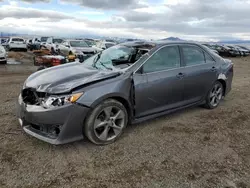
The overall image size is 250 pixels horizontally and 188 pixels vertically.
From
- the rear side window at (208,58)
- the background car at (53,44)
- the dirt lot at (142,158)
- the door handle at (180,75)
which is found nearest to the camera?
the dirt lot at (142,158)

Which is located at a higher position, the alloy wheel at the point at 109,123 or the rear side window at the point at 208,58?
the rear side window at the point at 208,58

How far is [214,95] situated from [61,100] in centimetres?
360

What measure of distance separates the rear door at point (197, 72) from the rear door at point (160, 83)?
190 mm

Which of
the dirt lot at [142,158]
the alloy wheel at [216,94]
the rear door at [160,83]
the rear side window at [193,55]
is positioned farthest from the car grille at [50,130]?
the alloy wheel at [216,94]

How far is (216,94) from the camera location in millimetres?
5504

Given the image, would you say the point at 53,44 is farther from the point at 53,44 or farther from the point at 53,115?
the point at 53,115

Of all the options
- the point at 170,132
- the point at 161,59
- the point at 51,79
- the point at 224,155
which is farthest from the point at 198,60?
the point at 51,79

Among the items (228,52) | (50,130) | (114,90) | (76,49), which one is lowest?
(228,52)

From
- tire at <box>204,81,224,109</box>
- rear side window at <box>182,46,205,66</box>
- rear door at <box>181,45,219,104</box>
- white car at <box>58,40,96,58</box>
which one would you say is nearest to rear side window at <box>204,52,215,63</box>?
rear door at <box>181,45,219,104</box>

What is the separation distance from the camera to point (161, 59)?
14.0 feet

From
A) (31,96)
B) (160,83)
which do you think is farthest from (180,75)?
(31,96)

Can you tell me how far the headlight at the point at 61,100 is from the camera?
3205mm

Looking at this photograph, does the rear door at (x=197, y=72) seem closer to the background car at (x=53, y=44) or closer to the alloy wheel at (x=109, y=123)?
the alloy wheel at (x=109, y=123)

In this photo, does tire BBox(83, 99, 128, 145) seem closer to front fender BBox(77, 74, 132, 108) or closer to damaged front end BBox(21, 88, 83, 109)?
front fender BBox(77, 74, 132, 108)
